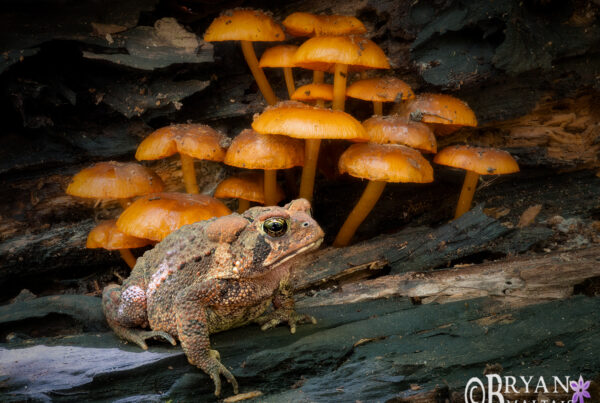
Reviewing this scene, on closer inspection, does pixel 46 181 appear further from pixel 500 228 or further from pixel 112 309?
pixel 500 228

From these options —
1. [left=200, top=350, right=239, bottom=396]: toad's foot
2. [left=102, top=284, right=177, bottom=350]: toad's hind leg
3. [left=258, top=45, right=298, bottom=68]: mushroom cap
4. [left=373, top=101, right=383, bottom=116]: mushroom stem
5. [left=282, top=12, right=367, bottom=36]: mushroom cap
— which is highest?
[left=282, top=12, right=367, bottom=36]: mushroom cap

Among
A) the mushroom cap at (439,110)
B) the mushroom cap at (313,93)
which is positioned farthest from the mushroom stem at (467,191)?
the mushroom cap at (313,93)

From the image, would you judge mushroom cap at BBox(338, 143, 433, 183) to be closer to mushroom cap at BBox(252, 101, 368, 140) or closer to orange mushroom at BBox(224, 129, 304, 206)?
mushroom cap at BBox(252, 101, 368, 140)

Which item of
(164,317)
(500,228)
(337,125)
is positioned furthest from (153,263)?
(500,228)

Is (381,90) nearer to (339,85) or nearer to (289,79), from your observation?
(339,85)

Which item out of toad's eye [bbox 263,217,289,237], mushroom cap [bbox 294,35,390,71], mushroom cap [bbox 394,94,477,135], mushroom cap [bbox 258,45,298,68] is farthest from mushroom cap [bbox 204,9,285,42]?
toad's eye [bbox 263,217,289,237]
